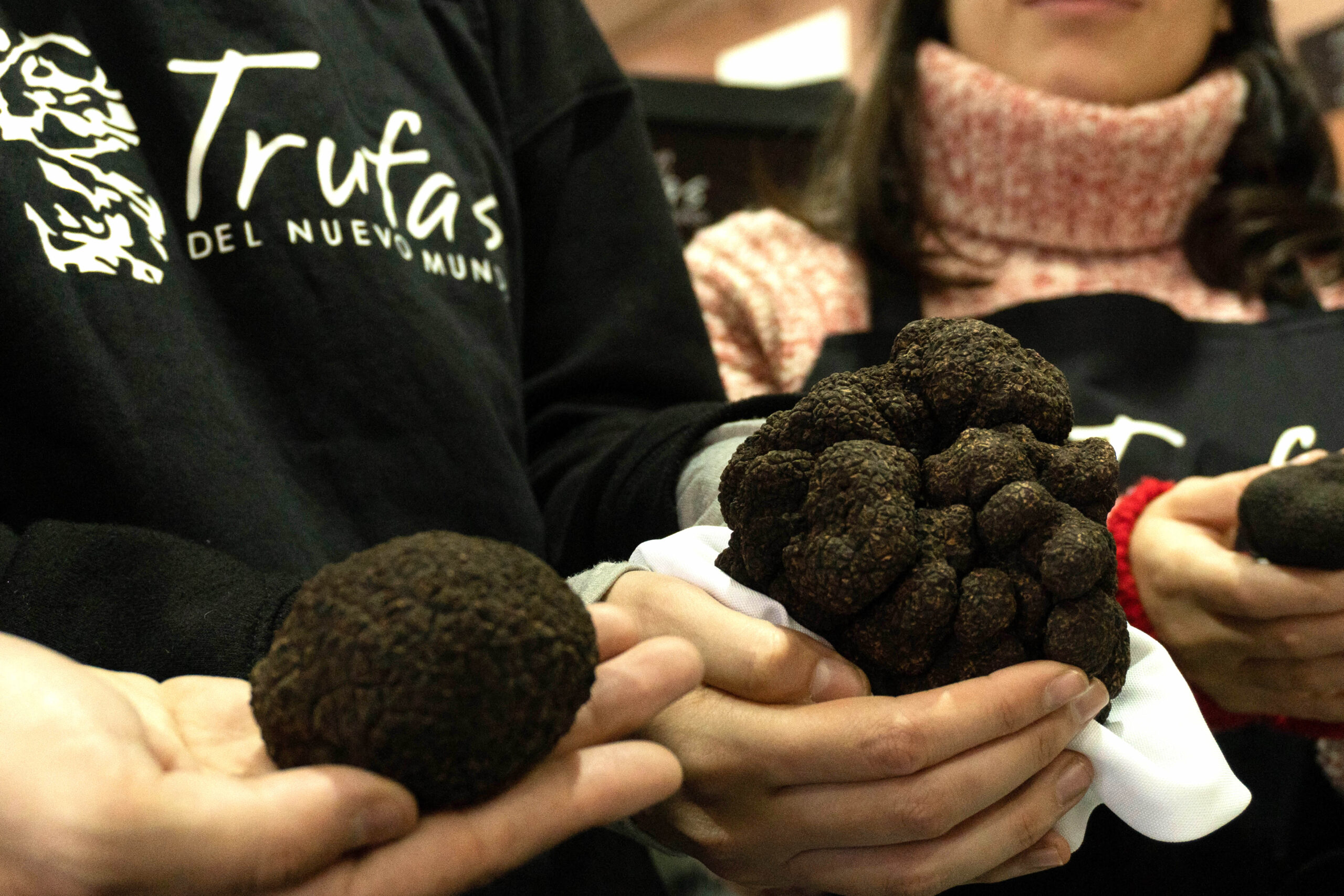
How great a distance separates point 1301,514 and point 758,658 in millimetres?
418

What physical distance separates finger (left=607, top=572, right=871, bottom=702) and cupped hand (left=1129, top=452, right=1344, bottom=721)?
1.21ft

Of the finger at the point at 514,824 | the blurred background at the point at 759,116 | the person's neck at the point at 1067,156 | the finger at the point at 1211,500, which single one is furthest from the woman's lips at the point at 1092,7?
the finger at the point at 514,824

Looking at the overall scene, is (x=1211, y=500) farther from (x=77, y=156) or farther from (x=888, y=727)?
(x=77, y=156)

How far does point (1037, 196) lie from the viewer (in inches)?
52.0

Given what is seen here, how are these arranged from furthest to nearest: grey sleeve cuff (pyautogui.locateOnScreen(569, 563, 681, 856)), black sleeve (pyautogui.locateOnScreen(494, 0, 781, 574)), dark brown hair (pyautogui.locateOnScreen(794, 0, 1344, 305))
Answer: dark brown hair (pyautogui.locateOnScreen(794, 0, 1344, 305)) → black sleeve (pyautogui.locateOnScreen(494, 0, 781, 574)) → grey sleeve cuff (pyautogui.locateOnScreen(569, 563, 681, 856))

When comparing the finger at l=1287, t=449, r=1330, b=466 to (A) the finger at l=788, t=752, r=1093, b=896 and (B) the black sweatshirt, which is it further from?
(B) the black sweatshirt

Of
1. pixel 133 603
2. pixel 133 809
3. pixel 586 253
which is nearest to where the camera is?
pixel 133 809

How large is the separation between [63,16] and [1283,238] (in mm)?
1441

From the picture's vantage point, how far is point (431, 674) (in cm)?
44

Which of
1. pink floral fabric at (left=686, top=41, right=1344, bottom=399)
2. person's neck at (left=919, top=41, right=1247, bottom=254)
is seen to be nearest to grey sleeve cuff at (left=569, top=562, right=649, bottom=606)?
pink floral fabric at (left=686, top=41, right=1344, bottom=399)

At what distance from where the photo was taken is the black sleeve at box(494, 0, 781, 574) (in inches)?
39.5

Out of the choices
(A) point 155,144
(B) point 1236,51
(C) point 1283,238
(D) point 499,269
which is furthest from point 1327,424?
(A) point 155,144

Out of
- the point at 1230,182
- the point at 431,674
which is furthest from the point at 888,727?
the point at 1230,182

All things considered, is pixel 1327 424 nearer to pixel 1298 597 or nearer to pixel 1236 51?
pixel 1298 597
